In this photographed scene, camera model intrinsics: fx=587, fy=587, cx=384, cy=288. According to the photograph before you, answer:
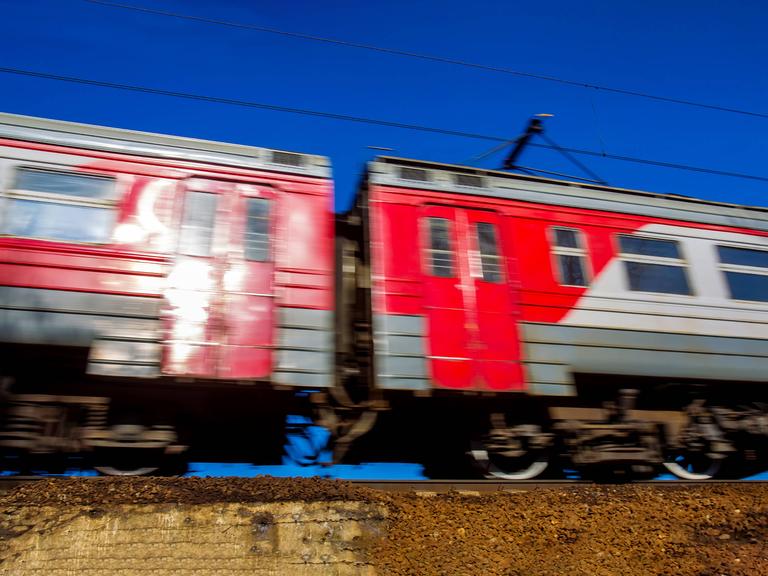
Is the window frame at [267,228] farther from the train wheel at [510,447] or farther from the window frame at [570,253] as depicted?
the window frame at [570,253]

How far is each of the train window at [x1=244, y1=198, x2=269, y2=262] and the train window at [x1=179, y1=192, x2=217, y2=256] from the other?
15.3 inches

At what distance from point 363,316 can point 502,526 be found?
315cm

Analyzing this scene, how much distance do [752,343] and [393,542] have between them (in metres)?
5.84

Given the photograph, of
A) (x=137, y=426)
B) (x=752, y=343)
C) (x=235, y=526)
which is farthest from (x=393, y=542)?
(x=752, y=343)

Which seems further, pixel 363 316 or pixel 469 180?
pixel 469 180

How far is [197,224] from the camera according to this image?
6480mm

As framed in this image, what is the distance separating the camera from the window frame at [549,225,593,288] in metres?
7.25

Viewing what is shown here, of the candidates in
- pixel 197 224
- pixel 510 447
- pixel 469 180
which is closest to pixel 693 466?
pixel 510 447

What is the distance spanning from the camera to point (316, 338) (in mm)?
6309

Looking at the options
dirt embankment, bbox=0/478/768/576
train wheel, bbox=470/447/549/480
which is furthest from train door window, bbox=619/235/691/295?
dirt embankment, bbox=0/478/768/576

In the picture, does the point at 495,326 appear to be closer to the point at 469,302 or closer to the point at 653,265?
the point at 469,302

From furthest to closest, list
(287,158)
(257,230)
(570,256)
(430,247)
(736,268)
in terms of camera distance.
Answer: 1. (736,268)
2. (570,256)
3. (287,158)
4. (430,247)
5. (257,230)

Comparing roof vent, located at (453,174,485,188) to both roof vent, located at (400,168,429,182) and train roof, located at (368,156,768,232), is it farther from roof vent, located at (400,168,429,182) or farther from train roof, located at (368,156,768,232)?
roof vent, located at (400,168,429,182)

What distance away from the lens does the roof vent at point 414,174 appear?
24.3 ft
